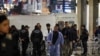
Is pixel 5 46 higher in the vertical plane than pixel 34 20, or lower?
higher

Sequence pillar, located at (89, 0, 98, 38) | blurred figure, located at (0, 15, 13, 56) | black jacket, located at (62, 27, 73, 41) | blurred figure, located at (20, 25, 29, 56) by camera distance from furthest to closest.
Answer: pillar, located at (89, 0, 98, 38)
blurred figure, located at (20, 25, 29, 56)
black jacket, located at (62, 27, 73, 41)
blurred figure, located at (0, 15, 13, 56)

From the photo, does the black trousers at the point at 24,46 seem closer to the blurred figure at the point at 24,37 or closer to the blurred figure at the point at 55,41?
the blurred figure at the point at 24,37

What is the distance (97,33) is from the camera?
21047mm

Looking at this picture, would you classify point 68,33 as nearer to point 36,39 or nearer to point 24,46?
point 36,39

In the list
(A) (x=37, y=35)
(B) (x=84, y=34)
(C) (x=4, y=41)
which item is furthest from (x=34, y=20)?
(C) (x=4, y=41)

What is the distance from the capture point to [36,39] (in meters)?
17.0

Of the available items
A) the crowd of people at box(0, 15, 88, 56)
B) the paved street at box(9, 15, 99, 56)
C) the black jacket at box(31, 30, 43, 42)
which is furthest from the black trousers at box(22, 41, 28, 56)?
the paved street at box(9, 15, 99, 56)

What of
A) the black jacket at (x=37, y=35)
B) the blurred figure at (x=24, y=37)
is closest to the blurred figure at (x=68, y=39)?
the black jacket at (x=37, y=35)

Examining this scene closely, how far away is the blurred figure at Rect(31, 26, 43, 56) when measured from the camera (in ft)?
55.2

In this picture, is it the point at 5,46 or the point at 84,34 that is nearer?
the point at 5,46

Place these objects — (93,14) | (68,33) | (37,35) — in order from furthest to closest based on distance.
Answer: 1. (93,14)
2. (68,33)
3. (37,35)

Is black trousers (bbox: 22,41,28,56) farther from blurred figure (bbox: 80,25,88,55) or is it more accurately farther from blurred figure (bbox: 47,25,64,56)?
blurred figure (bbox: 47,25,64,56)

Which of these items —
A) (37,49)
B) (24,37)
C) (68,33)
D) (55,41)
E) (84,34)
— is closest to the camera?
(55,41)

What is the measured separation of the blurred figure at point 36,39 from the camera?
16.8 metres
